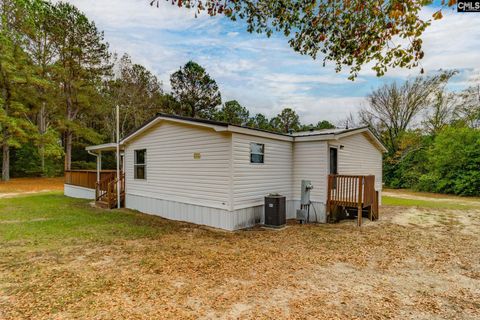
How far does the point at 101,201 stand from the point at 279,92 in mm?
19024

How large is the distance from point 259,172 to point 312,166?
6.43ft

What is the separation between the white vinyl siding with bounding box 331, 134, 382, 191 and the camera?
9.59 meters

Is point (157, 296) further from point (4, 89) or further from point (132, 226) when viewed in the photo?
point (4, 89)

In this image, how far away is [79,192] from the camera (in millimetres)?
14023

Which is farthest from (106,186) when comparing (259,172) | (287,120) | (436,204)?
(287,120)

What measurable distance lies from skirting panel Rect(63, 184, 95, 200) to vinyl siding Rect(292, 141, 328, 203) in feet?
33.2

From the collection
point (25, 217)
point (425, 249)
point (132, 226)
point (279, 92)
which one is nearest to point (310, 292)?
point (425, 249)

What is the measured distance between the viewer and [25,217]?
8672mm

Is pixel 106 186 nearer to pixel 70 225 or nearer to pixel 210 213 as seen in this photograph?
pixel 70 225

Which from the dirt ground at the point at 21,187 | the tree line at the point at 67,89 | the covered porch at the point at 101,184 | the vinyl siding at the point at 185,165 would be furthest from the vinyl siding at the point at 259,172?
the tree line at the point at 67,89

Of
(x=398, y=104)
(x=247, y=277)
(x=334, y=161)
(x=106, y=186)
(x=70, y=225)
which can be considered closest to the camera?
(x=247, y=277)

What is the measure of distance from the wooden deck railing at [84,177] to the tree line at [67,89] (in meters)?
7.27

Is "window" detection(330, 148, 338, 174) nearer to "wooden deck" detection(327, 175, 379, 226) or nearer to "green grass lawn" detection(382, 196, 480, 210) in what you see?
"wooden deck" detection(327, 175, 379, 226)

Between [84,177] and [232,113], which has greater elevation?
[232,113]
